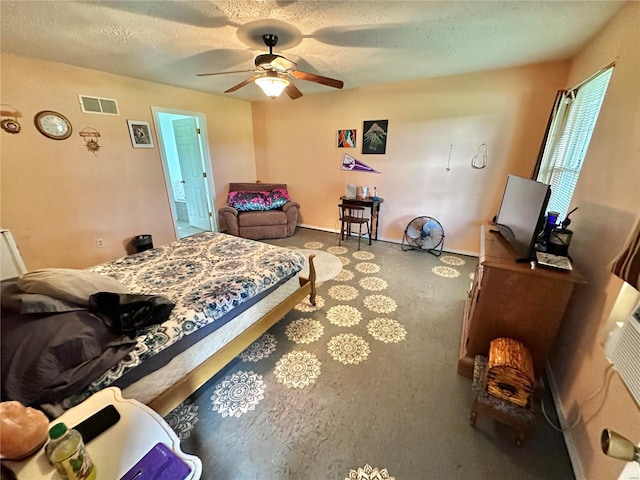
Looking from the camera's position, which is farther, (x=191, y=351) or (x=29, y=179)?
(x=29, y=179)

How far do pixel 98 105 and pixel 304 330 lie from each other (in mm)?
3782

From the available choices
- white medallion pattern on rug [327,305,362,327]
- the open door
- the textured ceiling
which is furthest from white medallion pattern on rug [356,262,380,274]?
the open door

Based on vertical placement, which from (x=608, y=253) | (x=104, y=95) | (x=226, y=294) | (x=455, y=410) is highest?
(x=104, y=95)

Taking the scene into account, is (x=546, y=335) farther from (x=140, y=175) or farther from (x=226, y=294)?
(x=140, y=175)

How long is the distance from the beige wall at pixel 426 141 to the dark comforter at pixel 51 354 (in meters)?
3.91

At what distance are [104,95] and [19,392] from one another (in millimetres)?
3655

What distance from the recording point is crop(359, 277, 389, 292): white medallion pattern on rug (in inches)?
114

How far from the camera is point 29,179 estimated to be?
2.75m

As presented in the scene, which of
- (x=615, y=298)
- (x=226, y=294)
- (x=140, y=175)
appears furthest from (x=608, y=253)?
(x=140, y=175)

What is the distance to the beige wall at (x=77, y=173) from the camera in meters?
2.66

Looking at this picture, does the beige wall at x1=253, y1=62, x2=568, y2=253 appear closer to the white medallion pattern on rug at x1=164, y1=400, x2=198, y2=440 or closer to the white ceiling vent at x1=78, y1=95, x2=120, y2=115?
the white ceiling vent at x1=78, y1=95, x2=120, y2=115

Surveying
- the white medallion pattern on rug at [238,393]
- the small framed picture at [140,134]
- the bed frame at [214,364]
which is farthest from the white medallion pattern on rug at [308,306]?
the small framed picture at [140,134]

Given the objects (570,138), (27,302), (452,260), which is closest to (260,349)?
(27,302)

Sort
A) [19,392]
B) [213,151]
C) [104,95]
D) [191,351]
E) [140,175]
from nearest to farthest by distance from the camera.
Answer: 1. [19,392]
2. [191,351]
3. [104,95]
4. [140,175]
5. [213,151]
